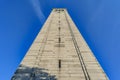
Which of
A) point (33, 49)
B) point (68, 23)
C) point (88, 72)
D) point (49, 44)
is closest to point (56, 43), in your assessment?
point (49, 44)

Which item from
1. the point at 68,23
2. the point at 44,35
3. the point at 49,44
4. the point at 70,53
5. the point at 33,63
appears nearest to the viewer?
the point at 33,63

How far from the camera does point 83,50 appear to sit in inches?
619

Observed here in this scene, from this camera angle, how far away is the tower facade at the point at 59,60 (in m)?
11.9

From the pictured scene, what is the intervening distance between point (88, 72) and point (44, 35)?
7421 millimetres

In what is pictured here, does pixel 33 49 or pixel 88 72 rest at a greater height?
pixel 33 49

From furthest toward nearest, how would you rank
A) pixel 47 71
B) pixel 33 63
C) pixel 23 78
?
1. pixel 33 63
2. pixel 47 71
3. pixel 23 78

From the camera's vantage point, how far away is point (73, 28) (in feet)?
70.8

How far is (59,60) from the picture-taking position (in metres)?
13.8

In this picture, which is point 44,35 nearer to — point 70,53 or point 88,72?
point 70,53

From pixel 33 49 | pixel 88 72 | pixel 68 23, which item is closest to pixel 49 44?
pixel 33 49

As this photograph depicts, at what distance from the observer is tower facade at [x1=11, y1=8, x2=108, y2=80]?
1188 centimetres

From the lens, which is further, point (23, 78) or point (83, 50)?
point (83, 50)

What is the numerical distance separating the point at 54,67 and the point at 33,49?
312 cm

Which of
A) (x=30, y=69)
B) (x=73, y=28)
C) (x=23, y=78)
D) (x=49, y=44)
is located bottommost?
(x=23, y=78)
